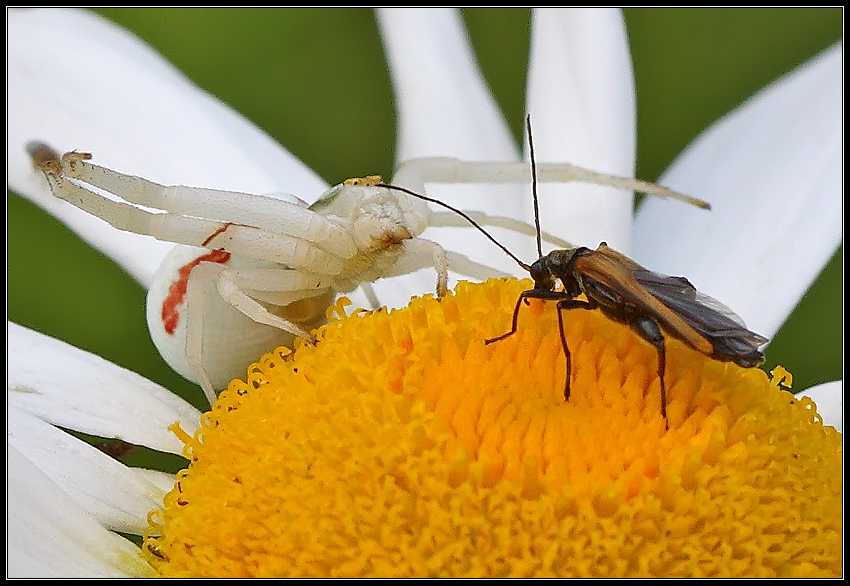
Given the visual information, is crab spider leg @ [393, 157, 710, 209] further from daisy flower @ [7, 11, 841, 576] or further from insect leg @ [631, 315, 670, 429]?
insect leg @ [631, 315, 670, 429]

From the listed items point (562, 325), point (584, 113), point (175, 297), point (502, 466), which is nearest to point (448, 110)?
point (584, 113)

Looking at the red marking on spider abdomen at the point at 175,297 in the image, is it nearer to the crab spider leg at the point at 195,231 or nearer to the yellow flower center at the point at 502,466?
the crab spider leg at the point at 195,231

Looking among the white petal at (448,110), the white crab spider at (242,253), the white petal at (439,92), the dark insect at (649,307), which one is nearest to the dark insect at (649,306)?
the dark insect at (649,307)

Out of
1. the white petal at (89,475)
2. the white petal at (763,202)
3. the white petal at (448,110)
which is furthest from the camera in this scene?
the white petal at (448,110)

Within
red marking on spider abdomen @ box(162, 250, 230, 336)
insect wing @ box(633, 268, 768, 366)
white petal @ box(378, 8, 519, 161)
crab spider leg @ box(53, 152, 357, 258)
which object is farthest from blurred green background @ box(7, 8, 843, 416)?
insect wing @ box(633, 268, 768, 366)

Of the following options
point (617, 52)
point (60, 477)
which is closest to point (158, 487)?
point (60, 477)

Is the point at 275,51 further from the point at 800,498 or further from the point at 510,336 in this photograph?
the point at 800,498

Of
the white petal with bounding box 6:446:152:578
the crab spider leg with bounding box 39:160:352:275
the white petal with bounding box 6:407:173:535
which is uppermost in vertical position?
the crab spider leg with bounding box 39:160:352:275
